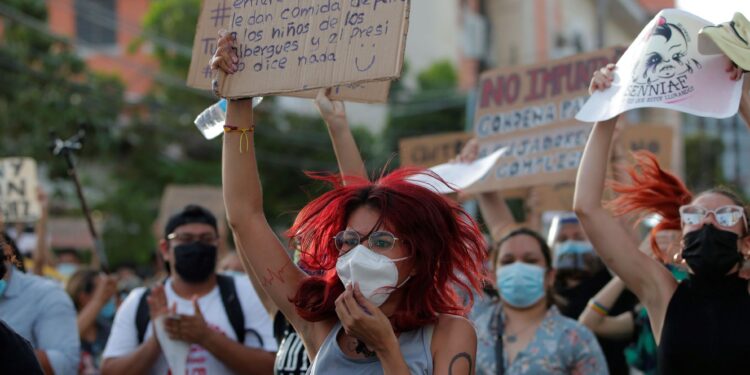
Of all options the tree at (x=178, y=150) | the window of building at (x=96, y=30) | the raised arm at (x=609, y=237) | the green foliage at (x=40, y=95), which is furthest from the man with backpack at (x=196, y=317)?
the window of building at (x=96, y=30)

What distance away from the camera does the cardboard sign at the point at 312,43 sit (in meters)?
3.51

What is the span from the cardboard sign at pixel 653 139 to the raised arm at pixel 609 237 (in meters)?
4.51

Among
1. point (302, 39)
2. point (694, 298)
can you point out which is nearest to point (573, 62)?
point (694, 298)

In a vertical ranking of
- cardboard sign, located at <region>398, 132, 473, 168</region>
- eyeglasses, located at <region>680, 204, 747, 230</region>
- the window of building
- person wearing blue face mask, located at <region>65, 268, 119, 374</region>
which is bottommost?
person wearing blue face mask, located at <region>65, 268, 119, 374</region>

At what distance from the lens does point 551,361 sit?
5184 millimetres

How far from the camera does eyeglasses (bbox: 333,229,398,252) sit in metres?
3.44

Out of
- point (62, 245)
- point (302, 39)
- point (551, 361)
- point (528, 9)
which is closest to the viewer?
point (302, 39)

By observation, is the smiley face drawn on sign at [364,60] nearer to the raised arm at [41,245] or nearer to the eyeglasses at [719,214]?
the eyeglasses at [719,214]

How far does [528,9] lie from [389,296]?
39714 millimetres

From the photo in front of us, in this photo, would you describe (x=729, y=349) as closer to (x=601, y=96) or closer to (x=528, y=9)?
(x=601, y=96)

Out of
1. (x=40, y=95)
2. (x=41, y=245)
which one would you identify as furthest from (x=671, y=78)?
(x=40, y=95)

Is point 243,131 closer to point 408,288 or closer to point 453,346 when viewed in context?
point 408,288

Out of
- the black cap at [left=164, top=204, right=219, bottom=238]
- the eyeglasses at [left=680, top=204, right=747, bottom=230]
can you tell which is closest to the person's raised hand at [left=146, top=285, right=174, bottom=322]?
the black cap at [left=164, top=204, right=219, bottom=238]

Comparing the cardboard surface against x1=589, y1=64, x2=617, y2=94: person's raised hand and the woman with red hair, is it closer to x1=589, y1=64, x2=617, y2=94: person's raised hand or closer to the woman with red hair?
x1=589, y1=64, x2=617, y2=94: person's raised hand
